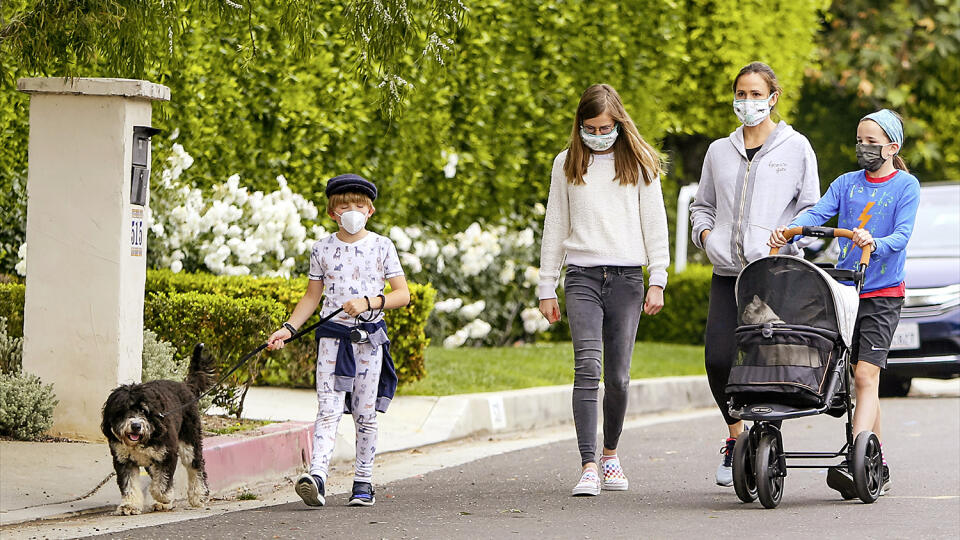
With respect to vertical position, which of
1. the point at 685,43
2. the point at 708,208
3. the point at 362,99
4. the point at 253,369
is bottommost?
the point at 253,369

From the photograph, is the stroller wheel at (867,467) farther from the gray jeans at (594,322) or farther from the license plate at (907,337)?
the license plate at (907,337)

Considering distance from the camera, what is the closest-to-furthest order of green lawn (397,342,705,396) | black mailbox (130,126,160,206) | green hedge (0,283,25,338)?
black mailbox (130,126,160,206), green hedge (0,283,25,338), green lawn (397,342,705,396)

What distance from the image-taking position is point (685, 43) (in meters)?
17.2

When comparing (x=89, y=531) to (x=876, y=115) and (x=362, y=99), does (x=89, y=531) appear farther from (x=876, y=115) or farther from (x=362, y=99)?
(x=362, y=99)

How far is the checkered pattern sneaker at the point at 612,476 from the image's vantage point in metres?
7.32

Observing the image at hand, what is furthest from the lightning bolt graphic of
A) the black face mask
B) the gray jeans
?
the gray jeans

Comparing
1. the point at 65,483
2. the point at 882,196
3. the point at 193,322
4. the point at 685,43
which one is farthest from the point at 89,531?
the point at 685,43

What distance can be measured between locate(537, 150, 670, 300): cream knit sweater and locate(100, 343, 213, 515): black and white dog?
183 centimetres

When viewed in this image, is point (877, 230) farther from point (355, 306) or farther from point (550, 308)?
point (355, 306)

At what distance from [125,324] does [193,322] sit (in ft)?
4.19

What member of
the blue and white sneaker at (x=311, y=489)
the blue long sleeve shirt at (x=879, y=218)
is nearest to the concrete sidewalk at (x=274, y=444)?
the blue and white sneaker at (x=311, y=489)

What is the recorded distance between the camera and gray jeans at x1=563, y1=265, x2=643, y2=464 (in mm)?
7145

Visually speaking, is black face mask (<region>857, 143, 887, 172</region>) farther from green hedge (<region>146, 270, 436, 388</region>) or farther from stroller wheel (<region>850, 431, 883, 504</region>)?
green hedge (<region>146, 270, 436, 388</region>)

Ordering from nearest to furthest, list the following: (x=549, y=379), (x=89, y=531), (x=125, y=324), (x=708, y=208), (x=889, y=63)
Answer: (x=89, y=531) → (x=708, y=208) → (x=125, y=324) → (x=549, y=379) → (x=889, y=63)
